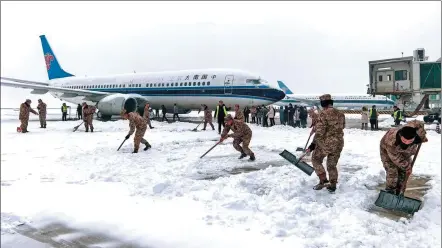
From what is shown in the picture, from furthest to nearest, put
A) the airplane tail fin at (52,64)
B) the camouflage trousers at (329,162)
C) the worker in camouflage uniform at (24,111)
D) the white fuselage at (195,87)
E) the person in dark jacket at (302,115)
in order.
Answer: the airplane tail fin at (52,64) < the person in dark jacket at (302,115) < the white fuselage at (195,87) < the worker in camouflage uniform at (24,111) < the camouflage trousers at (329,162)

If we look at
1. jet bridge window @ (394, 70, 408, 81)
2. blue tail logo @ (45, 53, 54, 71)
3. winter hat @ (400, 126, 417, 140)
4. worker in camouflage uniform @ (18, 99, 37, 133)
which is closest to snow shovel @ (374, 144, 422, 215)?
winter hat @ (400, 126, 417, 140)

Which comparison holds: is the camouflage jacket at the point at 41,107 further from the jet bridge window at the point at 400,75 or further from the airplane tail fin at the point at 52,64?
the jet bridge window at the point at 400,75

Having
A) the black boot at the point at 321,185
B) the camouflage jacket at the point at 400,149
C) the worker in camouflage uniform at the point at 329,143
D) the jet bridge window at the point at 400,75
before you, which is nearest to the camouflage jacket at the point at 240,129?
the worker in camouflage uniform at the point at 329,143

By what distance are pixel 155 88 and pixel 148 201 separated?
21184 millimetres

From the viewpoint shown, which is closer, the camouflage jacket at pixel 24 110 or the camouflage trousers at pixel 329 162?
the camouflage trousers at pixel 329 162

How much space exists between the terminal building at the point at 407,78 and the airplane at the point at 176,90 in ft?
19.4

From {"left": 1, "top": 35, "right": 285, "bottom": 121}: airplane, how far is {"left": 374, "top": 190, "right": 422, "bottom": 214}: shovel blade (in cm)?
1648

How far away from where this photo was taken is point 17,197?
5.93m

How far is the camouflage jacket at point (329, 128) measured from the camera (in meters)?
6.35

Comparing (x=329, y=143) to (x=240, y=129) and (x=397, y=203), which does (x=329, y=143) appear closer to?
(x=397, y=203)

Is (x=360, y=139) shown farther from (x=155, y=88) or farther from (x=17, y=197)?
(x=155, y=88)

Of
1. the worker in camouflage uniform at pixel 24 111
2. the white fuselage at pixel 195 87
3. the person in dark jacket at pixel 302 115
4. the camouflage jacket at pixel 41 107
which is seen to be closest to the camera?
the worker in camouflage uniform at pixel 24 111

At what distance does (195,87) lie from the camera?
24.2 metres

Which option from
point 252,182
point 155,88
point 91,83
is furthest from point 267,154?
point 91,83
